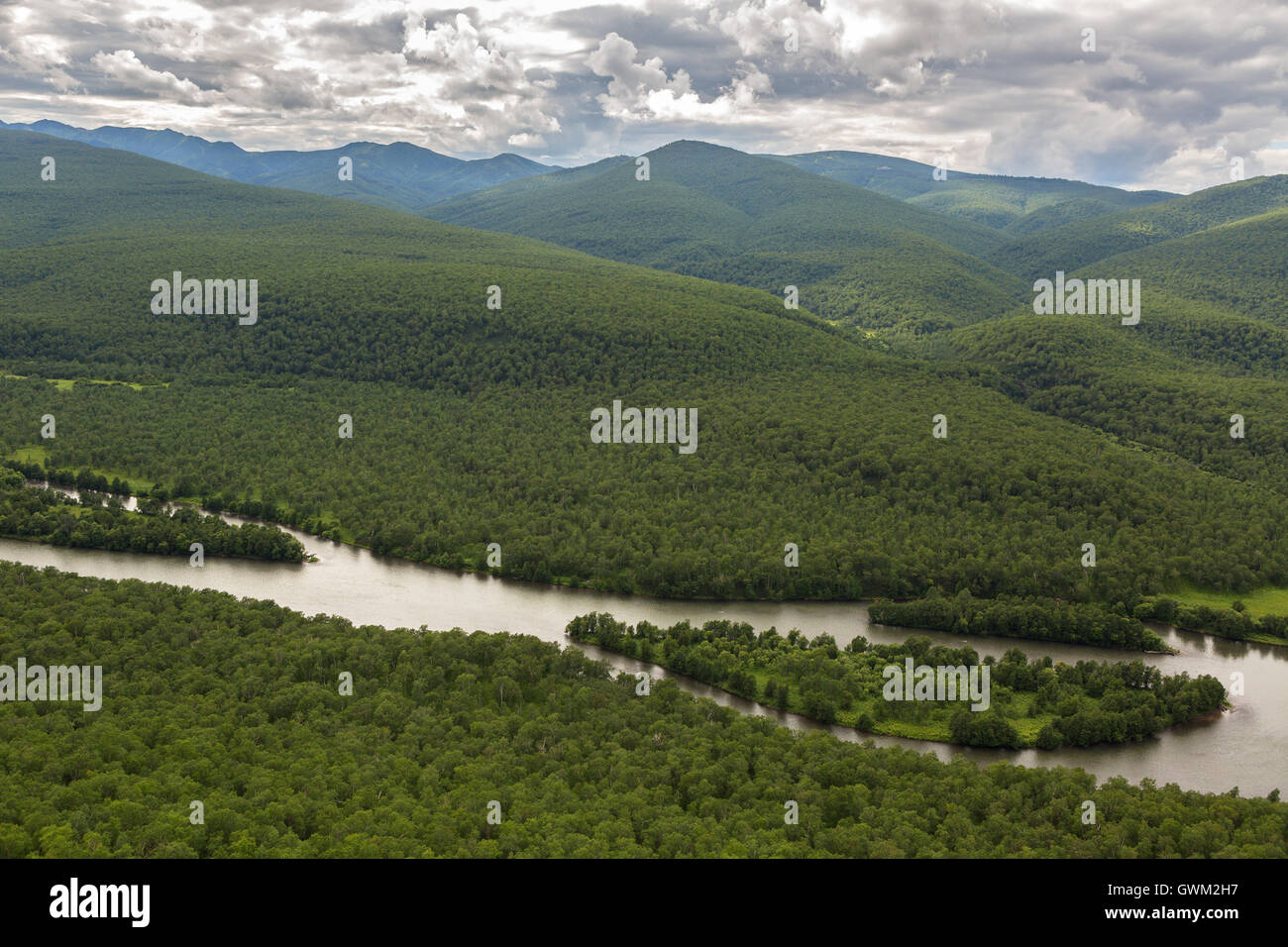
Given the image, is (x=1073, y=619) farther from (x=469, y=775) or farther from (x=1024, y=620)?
(x=469, y=775)

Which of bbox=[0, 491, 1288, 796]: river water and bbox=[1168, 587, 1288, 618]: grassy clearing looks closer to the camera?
bbox=[0, 491, 1288, 796]: river water

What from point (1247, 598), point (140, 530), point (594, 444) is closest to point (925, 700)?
point (1247, 598)

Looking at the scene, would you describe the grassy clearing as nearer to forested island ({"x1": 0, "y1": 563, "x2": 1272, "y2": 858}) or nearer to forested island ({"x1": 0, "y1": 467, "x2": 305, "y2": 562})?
forested island ({"x1": 0, "y1": 563, "x2": 1272, "y2": 858})

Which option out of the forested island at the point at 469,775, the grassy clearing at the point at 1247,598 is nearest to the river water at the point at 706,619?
the grassy clearing at the point at 1247,598

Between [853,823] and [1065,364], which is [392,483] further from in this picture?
[1065,364]

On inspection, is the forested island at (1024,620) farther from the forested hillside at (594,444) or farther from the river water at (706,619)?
the forested hillside at (594,444)

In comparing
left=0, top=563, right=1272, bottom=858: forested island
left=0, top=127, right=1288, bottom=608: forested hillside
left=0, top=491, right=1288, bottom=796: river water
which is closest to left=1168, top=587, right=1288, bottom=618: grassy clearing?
left=0, top=127, right=1288, bottom=608: forested hillside

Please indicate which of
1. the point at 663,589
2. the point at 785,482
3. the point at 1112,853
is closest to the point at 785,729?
the point at 1112,853
